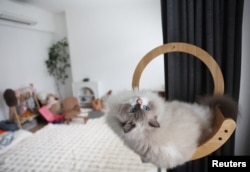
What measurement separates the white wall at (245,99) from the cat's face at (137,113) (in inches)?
22.5

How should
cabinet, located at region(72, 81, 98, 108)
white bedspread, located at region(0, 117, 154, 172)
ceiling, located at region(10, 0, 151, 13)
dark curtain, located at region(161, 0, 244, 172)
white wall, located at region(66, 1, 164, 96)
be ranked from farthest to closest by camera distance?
cabinet, located at region(72, 81, 98, 108)
white wall, located at region(66, 1, 164, 96)
ceiling, located at region(10, 0, 151, 13)
white bedspread, located at region(0, 117, 154, 172)
dark curtain, located at region(161, 0, 244, 172)

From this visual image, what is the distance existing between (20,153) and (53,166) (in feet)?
1.89

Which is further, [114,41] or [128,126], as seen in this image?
[114,41]

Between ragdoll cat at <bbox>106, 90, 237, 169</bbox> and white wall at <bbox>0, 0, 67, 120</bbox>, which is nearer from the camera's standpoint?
ragdoll cat at <bbox>106, 90, 237, 169</bbox>

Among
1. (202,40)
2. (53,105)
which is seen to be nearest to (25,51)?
(53,105)

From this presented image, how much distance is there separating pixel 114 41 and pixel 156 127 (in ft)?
10.5

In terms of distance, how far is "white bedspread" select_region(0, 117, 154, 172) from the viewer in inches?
65.5

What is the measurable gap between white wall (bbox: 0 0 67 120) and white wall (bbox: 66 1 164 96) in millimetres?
533

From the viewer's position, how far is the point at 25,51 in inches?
126

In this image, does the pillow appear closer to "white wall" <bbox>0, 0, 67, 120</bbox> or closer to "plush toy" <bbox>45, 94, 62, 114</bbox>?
"white wall" <bbox>0, 0, 67, 120</bbox>

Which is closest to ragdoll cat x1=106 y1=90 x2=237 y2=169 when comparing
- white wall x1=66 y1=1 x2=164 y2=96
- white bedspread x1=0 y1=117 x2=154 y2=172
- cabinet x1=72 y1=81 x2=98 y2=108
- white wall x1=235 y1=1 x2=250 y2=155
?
white wall x1=235 y1=1 x2=250 y2=155

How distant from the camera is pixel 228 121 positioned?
52 cm

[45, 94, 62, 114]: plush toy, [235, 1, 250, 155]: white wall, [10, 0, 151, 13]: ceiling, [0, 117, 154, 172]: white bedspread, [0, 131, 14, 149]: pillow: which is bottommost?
[0, 117, 154, 172]: white bedspread

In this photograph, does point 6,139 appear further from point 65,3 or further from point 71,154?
point 65,3
